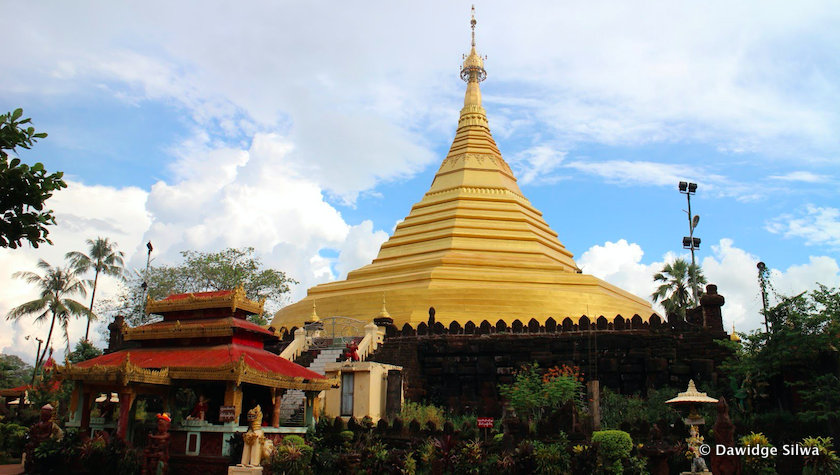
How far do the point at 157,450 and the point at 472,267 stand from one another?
65.5 feet

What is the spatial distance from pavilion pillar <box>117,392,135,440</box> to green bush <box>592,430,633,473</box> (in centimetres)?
1067

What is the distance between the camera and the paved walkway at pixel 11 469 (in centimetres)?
1849

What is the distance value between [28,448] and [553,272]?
2311 cm

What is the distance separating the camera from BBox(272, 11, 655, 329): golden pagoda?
2978cm

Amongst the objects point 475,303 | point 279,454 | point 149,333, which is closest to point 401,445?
point 279,454

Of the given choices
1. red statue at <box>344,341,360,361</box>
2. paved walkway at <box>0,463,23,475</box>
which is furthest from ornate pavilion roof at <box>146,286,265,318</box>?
paved walkway at <box>0,463,23,475</box>

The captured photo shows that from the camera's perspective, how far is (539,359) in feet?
81.4

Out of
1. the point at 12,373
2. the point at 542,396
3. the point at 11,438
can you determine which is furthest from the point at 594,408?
the point at 12,373

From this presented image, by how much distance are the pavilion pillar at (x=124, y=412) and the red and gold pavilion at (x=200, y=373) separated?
0.08ft

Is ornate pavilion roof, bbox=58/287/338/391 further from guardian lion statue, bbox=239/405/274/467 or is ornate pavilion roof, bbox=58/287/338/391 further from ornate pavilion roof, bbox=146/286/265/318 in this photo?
guardian lion statue, bbox=239/405/274/467

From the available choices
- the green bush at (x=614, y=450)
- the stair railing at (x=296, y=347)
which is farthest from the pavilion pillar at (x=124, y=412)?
the green bush at (x=614, y=450)

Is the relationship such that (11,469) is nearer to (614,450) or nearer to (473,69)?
(614,450)

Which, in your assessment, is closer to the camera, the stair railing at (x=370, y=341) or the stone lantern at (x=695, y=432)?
the stone lantern at (x=695, y=432)

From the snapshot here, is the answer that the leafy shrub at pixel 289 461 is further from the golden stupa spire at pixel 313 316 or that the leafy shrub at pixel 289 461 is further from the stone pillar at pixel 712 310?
the stone pillar at pixel 712 310
